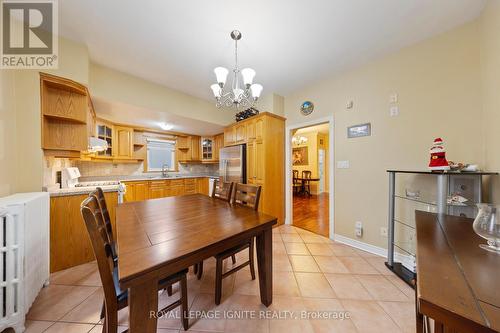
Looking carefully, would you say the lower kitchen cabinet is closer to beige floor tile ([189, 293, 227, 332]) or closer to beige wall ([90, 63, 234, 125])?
beige wall ([90, 63, 234, 125])

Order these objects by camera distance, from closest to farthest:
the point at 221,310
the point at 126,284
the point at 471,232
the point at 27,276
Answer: the point at 126,284 → the point at 471,232 → the point at 27,276 → the point at 221,310

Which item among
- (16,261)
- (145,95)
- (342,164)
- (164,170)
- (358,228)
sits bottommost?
(358,228)

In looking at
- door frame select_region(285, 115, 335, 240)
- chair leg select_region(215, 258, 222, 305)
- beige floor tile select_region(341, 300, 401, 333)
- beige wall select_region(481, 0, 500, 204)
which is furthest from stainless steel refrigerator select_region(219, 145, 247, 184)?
beige wall select_region(481, 0, 500, 204)

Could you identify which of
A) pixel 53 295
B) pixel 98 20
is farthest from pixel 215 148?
pixel 53 295

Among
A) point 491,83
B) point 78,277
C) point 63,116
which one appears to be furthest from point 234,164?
point 491,83

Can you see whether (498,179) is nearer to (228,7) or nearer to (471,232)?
(471,232)

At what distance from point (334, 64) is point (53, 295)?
13.6 feet

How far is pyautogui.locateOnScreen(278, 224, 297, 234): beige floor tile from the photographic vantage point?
3.03 meters

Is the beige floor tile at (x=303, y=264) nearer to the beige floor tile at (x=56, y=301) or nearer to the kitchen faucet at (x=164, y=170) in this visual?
the beige floor tile at (x=56, y=301)

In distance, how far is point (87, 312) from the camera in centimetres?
138

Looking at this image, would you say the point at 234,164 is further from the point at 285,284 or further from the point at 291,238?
the point at 285,284

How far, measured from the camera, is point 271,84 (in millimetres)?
2947

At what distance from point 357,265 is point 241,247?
1.53 metres

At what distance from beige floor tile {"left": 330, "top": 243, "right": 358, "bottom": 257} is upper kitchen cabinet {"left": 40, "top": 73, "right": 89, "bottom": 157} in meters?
3.65
